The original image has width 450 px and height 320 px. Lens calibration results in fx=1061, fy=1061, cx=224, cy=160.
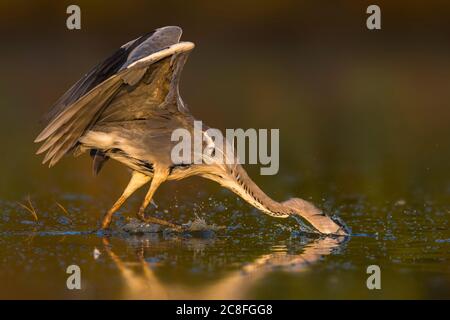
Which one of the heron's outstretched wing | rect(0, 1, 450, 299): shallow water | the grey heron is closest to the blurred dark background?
rect(0, 1, 450, 299): shallow water

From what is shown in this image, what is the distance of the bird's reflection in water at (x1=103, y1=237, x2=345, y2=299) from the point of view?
891cm

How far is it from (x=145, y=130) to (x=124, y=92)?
0.62 meters

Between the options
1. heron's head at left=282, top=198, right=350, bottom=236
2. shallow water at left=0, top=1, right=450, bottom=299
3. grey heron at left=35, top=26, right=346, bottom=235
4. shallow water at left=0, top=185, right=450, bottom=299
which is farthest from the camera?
heron's head at left=282, top=198, right=350, bottom=236

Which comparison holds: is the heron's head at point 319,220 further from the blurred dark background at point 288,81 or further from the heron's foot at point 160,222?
the blurred dark background at point 288,81

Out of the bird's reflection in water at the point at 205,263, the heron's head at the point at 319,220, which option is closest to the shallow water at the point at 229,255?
the bird's reflection in water at the point at 205,263

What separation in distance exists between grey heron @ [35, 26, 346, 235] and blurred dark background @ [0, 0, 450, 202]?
282cm

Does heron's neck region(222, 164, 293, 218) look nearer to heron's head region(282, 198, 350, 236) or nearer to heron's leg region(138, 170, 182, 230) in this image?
heron's head region(282, 198, 350, 236)

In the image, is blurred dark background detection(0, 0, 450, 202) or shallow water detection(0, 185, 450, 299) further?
blurred dark background detection(0, 0, 450, 202)

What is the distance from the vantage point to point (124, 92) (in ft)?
37.9

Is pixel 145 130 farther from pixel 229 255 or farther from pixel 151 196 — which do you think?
pixel 229 255

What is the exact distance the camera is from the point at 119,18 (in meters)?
34.1

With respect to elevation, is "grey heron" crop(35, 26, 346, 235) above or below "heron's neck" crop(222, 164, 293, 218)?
above
